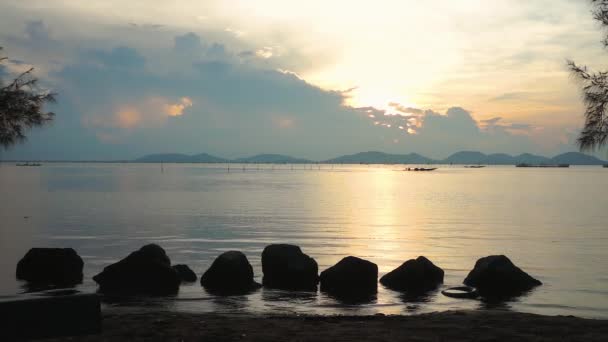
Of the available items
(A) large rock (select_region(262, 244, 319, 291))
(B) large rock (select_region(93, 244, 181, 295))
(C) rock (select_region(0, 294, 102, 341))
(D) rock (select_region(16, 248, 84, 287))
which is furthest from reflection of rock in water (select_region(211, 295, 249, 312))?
(C) rock (select_region(0, 294, 102, 341))

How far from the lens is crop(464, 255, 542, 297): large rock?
21.4 m

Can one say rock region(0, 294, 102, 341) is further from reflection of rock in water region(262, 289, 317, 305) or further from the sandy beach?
reflection of rock in water region(262, 289, 317, 305)

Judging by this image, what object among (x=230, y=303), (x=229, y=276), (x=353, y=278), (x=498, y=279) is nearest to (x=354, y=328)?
(x=230, y=303)

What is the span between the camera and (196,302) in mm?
19391

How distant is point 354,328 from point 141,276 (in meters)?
11.3

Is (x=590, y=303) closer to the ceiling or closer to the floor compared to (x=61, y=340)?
closer to the floor

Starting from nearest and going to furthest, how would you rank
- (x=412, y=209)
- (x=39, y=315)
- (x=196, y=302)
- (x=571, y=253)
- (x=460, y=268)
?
(x=39, y=315), (x=196, y=302), (x=460, y=268), (x=571, y=253), (x=412, y=209)

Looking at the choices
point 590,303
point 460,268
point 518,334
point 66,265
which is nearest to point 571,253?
point 460,268

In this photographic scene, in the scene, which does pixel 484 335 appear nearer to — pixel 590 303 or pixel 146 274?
pixel 590 303

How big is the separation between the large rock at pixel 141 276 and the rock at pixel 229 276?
1327 mm

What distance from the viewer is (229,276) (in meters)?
22.1

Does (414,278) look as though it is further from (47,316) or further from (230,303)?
(47,316)

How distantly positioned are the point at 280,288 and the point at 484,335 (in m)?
11.0

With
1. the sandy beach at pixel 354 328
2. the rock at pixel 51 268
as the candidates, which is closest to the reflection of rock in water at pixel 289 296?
the sandy beach at pixel 354 328
